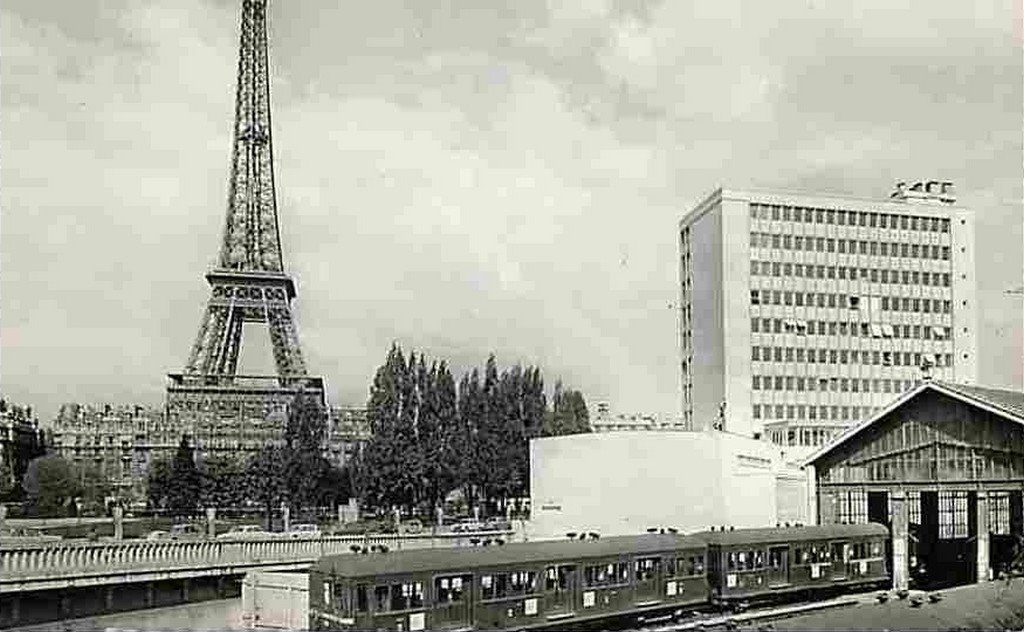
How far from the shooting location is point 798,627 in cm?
2073

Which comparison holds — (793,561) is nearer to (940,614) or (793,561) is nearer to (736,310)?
(940,614)

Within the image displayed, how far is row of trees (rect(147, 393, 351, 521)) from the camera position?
7350 centimetres

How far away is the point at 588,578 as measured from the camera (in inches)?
1209

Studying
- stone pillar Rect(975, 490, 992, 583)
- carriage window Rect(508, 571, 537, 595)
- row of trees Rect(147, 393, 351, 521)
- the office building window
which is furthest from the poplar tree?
carriage window Rect(508, 571, 537, 595)

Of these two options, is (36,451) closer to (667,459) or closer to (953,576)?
(667,459)

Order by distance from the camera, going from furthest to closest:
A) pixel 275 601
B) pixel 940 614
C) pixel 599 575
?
pixel 275 601
pixel 599 575
pixel 940 614

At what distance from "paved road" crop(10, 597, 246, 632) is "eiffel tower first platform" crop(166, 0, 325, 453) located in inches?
2503

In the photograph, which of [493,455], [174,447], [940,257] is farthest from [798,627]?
[174,447]

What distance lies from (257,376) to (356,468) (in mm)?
44444

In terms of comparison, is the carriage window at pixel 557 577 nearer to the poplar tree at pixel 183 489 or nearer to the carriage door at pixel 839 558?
the carriage door at pixel 839 558

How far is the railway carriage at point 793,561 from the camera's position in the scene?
35.2 m

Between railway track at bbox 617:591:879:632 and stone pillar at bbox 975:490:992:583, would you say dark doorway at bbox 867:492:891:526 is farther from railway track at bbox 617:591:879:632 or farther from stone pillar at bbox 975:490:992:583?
railway track at bbox 617:591:879:632

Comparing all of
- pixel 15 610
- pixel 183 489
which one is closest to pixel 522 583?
pixel 15 610

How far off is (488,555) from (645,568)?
5930 millimetres
